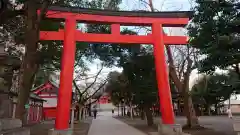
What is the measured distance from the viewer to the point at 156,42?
14961mm

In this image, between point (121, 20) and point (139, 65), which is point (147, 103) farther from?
point (121, 20)

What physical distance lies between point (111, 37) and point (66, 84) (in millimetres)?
3420

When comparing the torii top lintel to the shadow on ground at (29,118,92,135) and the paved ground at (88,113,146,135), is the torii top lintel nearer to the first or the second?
the paved ground at (88,113,146,135)

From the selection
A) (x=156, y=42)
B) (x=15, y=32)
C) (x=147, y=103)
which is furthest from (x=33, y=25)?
(x=147, y=103)

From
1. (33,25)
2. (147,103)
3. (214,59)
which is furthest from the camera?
(147,103)

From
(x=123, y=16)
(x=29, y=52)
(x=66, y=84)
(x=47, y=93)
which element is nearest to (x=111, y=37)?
(x=123, y=16)

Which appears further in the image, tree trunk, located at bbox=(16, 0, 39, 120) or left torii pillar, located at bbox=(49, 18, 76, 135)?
left torii pillar, located at bbox=(49, 18, 76, 135)

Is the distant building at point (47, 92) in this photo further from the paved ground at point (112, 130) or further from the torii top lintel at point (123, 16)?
the torii top lintel at point (123, 16)

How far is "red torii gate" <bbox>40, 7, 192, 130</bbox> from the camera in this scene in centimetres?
1341

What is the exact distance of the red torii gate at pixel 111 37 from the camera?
13406 millimetres

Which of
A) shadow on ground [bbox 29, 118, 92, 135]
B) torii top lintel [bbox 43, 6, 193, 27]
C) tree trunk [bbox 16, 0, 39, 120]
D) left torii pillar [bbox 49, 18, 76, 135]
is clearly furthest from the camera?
shadow on ground [bbox 29, 118, 92, 135]

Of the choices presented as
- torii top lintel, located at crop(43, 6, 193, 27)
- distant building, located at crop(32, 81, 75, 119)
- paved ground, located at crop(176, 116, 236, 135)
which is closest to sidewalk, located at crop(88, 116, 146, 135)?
paved ground, located at crop(176, 116, 236, 135)

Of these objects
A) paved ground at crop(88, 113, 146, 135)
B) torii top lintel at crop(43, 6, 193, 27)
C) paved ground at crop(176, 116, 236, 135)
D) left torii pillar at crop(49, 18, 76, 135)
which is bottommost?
paved ground at crop(88, 113, 146, 135)

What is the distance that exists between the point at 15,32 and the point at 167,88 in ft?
26.6
